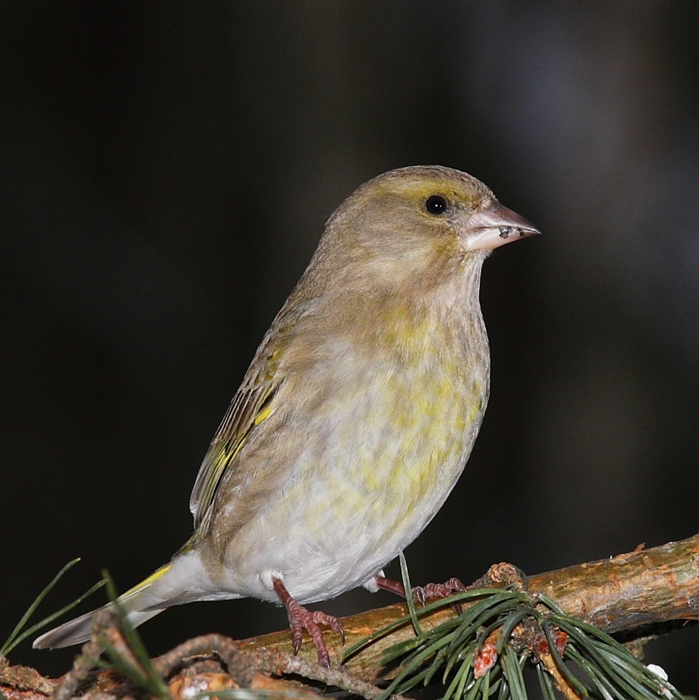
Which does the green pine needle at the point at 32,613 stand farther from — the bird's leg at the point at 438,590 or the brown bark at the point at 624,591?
the bird's leg at the point at 438,590

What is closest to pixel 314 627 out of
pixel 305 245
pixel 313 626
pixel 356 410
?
pixel 313 626

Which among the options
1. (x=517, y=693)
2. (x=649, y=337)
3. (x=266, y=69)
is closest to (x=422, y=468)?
(x=517, y=693)

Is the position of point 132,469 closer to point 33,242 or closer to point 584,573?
point 33,242

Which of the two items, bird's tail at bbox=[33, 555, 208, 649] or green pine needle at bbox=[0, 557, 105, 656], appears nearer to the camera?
green pine needle at bbox=[0, 557, 105, 656]

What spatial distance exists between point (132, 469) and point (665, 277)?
4647 millimetres

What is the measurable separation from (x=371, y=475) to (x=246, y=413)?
597 millimetres

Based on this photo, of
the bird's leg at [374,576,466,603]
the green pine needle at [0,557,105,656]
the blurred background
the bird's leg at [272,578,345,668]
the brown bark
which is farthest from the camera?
the blurred background

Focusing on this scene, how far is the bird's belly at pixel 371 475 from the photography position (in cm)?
284

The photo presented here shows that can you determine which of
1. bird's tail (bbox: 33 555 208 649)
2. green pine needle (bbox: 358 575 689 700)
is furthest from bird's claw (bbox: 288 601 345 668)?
bird's tail (bbox: 33 555 208 649)

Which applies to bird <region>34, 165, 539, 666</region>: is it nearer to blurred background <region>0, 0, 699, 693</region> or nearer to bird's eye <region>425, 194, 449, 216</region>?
bird's eye <region>425, 194, 449, 216</region>

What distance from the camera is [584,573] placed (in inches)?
97.8

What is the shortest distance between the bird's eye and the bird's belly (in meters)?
0.57

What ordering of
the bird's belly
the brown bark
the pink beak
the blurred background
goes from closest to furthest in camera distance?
the brown bark < the bird's belly < the pink beak < the blurred background

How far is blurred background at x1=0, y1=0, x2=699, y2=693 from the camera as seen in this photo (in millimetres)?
7043
